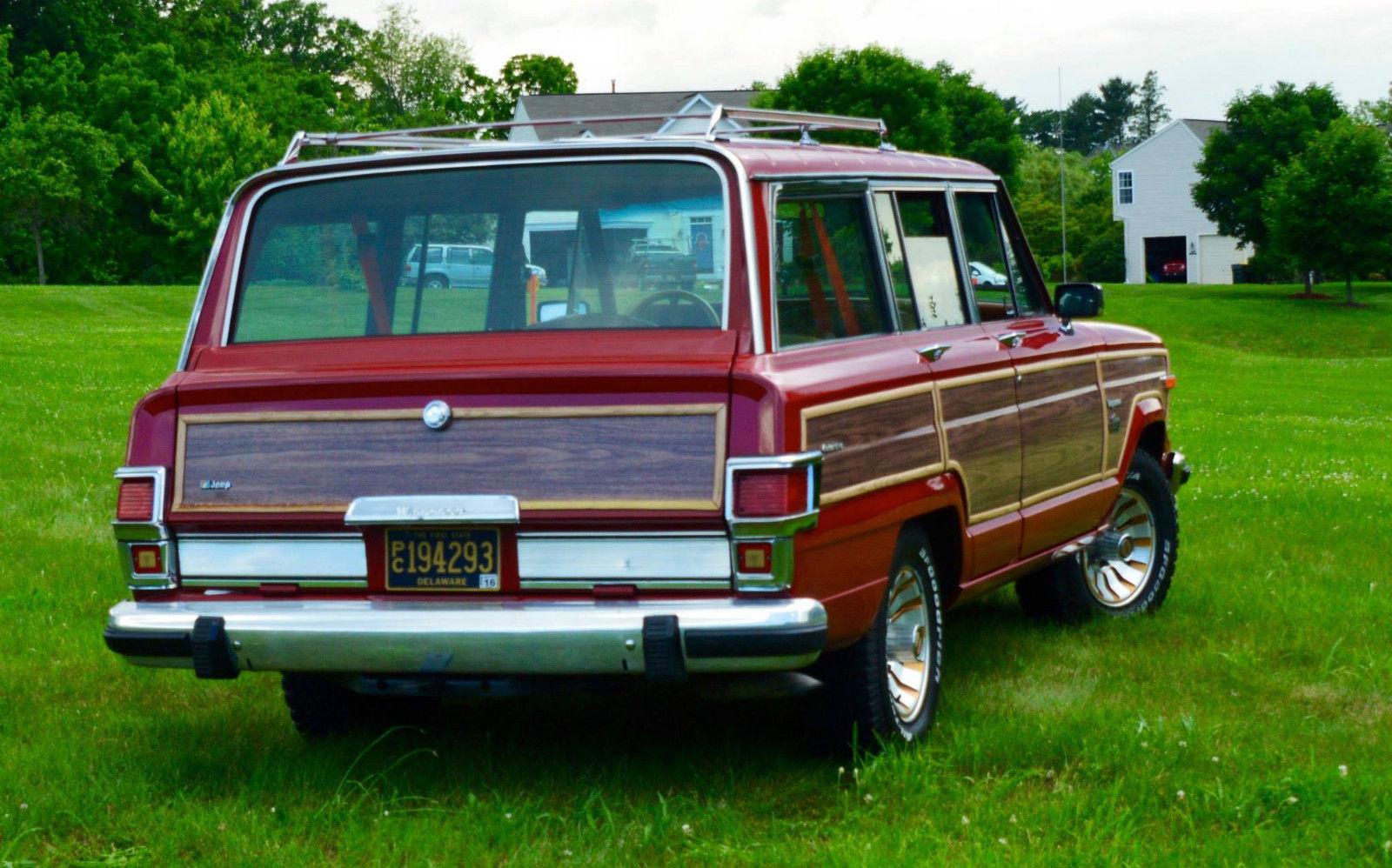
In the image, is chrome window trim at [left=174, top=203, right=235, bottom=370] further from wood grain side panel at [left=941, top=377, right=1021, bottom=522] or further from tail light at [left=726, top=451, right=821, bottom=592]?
wood grain side panel at [left=941, top=377, right=1021, bottom=522]

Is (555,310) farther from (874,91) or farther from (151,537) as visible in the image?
(874,91)

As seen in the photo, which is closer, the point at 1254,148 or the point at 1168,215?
the point at 1254,148

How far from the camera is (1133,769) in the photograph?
547 cm

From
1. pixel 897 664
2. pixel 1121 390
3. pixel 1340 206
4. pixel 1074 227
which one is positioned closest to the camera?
pixel 897 664

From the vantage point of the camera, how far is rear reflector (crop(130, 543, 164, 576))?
17.8ft

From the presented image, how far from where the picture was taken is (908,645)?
5973mm

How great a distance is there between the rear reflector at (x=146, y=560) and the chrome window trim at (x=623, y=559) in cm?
112

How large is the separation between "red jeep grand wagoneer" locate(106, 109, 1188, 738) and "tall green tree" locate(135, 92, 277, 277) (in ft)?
174

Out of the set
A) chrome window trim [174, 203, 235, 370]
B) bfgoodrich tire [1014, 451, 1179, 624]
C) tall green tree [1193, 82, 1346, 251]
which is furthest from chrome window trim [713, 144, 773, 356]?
tall green tree [1193, 82, 1346, 251]

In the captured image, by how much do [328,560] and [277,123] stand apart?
6879cm

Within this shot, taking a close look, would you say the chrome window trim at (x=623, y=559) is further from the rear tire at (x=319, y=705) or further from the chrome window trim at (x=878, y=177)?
the rear tire at (x=319, y=705)

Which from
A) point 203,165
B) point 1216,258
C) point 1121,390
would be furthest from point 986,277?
point 1216,258

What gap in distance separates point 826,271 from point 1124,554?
3185mm

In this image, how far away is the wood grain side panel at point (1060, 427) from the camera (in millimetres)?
6762
